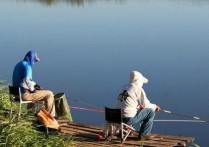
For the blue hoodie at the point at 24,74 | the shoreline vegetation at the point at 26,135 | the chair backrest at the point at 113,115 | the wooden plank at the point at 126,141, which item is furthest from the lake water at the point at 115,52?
the shoreline vegetation at the point at 26,135

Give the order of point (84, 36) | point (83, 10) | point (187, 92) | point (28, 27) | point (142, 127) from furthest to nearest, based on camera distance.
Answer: point (83, 10)
point (28, 27)
point (84, 36)
point (187, 92)
point (142, 127)

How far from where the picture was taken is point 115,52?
15.6m

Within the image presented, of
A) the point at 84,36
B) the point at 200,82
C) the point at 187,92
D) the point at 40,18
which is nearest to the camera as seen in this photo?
the point at 187,92

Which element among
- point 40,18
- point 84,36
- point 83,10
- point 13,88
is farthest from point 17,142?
point 83,10

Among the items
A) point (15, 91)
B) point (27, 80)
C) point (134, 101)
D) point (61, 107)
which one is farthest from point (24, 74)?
point (134, 101)

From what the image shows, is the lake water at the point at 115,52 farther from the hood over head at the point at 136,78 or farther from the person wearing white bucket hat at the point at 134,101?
the hood over head at the point at 136,78

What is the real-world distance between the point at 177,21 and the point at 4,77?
1049 centimetres

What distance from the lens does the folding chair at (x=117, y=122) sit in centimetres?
632

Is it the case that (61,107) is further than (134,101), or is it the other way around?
(61,107)

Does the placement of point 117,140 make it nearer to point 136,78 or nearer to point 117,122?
point 117,122

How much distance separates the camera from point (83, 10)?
26.0 meters

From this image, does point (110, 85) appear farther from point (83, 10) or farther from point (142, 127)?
point (83, 10)

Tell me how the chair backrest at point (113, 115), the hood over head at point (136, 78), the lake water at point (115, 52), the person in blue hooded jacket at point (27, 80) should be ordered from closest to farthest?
the chair backrest at point (113, 115) → the hood over head at point (136, 78) → the person in blue hooded jacket at point (27, 80) → the lake water at point (115, 52)

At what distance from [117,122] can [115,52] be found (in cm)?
924
